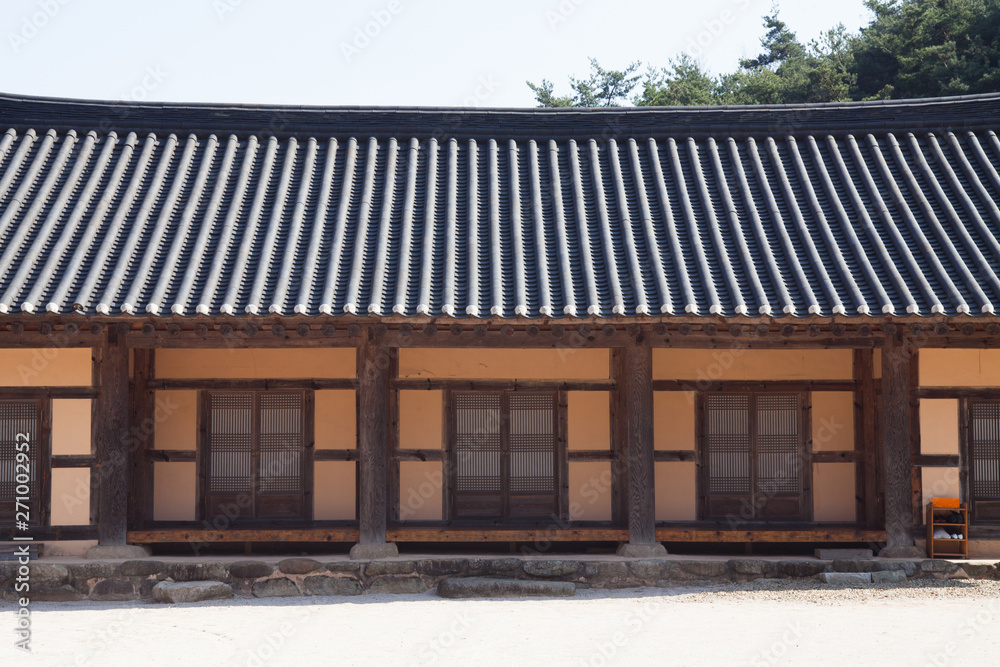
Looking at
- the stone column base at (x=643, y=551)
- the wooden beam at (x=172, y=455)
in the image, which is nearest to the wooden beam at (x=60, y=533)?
the wooden beam at (x=172, y=455)

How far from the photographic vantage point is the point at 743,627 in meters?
7.73

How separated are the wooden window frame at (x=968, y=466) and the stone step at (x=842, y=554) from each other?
4.51 ft

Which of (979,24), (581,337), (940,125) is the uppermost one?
(979,24)

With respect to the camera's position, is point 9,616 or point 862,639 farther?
point 9,616

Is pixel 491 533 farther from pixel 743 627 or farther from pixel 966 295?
pixel 966 295

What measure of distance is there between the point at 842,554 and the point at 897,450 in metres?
1.33

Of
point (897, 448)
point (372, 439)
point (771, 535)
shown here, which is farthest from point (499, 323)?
point (897, 448)

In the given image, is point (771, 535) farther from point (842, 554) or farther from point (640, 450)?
point (640, 450)

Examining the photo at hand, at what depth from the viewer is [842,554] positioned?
9.95 metres

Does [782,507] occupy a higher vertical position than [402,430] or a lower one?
lower

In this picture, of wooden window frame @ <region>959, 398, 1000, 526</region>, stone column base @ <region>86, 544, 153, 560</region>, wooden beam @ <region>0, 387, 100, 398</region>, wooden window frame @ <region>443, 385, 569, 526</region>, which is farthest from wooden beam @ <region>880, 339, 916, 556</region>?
wooden beam @ <region>0, 387, 100, 398</region>

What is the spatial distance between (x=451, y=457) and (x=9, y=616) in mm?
4780

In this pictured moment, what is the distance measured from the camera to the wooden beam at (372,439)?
30.9 ft

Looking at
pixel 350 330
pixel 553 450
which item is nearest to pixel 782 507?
pixel 553 450
